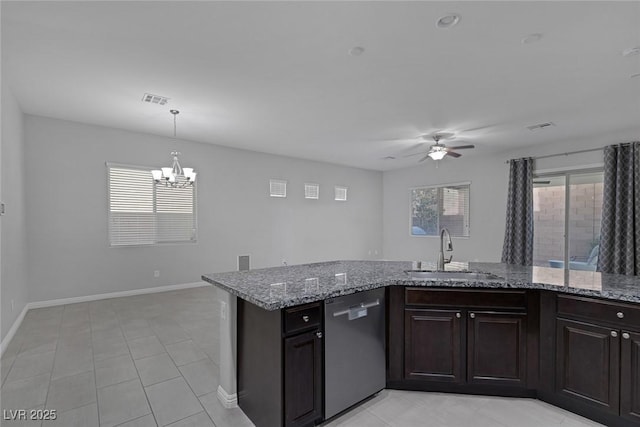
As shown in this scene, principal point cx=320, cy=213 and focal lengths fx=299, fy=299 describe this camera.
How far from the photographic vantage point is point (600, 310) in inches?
77.7

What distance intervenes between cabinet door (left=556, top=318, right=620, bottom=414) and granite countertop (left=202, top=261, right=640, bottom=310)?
0.26 m

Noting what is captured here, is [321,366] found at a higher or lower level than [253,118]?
lower

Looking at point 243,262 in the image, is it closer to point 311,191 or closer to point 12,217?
point 311,191

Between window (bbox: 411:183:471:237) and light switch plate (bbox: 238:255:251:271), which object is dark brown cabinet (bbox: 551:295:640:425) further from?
window (bbox: 411:183:471:237)

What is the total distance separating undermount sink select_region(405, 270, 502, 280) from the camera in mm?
2480

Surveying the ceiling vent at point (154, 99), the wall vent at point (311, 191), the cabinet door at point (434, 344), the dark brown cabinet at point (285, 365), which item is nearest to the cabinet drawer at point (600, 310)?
the cabinet door at point (434, 344)

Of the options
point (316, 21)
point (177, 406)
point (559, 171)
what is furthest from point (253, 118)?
point (559, 171)

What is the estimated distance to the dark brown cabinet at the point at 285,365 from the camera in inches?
69.1

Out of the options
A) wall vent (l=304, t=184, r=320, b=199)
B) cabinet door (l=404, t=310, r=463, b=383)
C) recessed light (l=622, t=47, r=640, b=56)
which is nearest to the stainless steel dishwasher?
cabinet door (l=404, t=310, r=463, b=383)

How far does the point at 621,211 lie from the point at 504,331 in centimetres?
470

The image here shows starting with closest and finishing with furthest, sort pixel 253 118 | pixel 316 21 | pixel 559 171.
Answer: pixel 316 21 → pixel 253 118 → pixel 559 171

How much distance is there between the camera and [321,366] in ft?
6.34

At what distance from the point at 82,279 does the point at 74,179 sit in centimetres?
162

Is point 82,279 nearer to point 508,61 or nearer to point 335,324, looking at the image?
point 335,324
